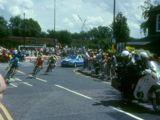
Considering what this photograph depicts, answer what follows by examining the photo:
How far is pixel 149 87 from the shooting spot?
A: 14.0 m

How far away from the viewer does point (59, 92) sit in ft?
63.2

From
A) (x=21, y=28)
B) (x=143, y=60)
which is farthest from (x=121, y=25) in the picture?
(x=21, y=28)

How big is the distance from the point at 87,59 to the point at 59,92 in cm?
1599

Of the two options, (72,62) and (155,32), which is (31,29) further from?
(72,62)

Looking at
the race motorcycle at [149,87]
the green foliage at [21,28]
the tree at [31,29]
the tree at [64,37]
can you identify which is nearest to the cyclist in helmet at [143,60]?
the race motorcycle at [149,87]

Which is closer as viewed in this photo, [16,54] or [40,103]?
[40,103]

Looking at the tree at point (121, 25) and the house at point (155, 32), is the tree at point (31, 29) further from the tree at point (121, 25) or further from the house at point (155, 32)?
the house at point (155, 32)

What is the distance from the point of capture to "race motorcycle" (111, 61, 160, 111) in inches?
534

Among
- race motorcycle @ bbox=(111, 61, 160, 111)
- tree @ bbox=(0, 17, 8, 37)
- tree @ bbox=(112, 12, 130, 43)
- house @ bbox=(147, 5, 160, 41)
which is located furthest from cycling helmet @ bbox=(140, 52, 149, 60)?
tree @ bbox=(0, 17, 8, 37)

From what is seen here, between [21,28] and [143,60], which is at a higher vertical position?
[21,28]

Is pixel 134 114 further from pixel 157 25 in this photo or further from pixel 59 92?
pixel 157 25

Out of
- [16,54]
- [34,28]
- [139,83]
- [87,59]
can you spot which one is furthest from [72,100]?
[34,28]

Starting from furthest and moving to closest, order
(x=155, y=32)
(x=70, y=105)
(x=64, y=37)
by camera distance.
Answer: (x=64, y=37) < (x=155, y=32) < (x=70, y=105)

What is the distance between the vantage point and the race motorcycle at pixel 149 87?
13.6m
